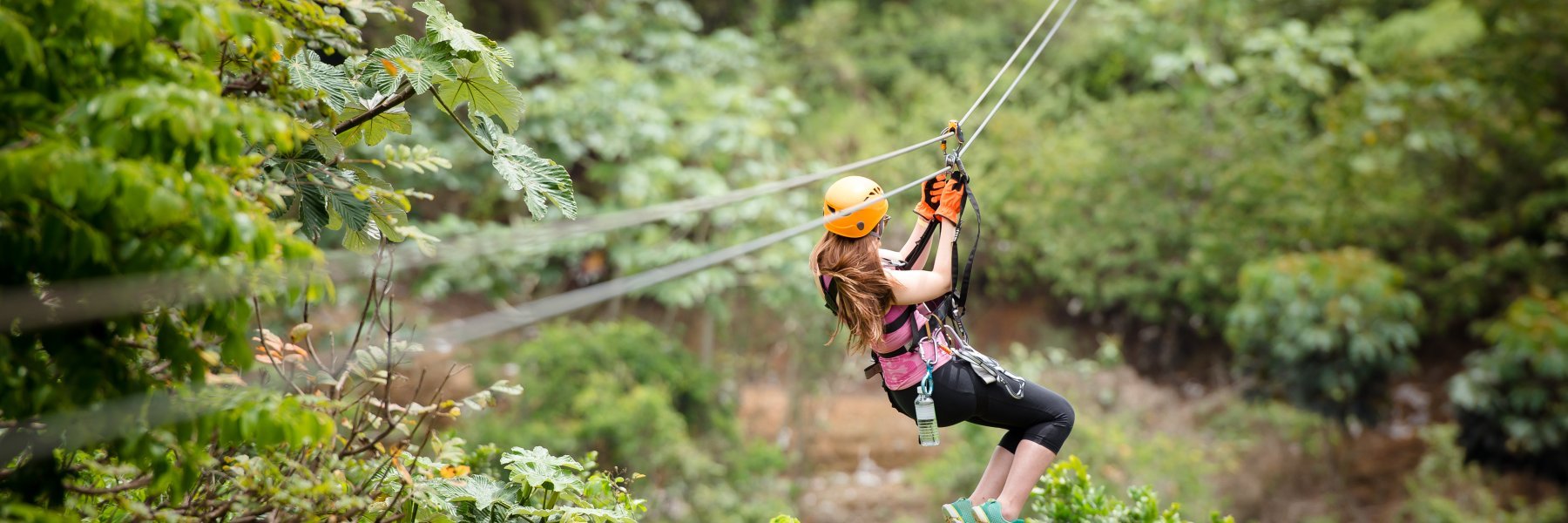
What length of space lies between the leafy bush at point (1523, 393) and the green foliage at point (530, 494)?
7.02 m

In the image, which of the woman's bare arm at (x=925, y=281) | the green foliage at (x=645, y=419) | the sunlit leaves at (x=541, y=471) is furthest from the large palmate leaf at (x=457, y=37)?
the green foliage at (x=645, y=419)

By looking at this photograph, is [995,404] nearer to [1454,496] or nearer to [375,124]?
[375,124]

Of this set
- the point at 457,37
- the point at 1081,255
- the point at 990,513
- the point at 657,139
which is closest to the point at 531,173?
the point at 457,37

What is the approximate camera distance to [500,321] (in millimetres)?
1892

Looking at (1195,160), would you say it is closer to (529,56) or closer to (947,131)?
(529,56)

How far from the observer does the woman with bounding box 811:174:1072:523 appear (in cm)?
275

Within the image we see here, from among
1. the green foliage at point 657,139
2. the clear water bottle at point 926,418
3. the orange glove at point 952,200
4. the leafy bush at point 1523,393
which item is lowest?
the clear water bottle at point 926,418

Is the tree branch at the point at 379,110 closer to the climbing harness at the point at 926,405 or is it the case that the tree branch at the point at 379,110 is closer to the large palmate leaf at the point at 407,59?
the large palmate leaf at the point at 407,59

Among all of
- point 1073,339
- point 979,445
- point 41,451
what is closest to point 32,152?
point 41,451

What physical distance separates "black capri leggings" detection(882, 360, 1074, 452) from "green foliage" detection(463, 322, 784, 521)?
3980 mm

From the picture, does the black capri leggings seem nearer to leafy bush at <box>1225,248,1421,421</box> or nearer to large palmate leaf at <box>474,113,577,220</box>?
large palmate leaf at <box>474,113,577,220</box>

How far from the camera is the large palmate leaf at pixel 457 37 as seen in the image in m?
2.31

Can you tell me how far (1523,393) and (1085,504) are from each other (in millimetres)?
5741

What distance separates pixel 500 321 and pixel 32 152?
737mm
